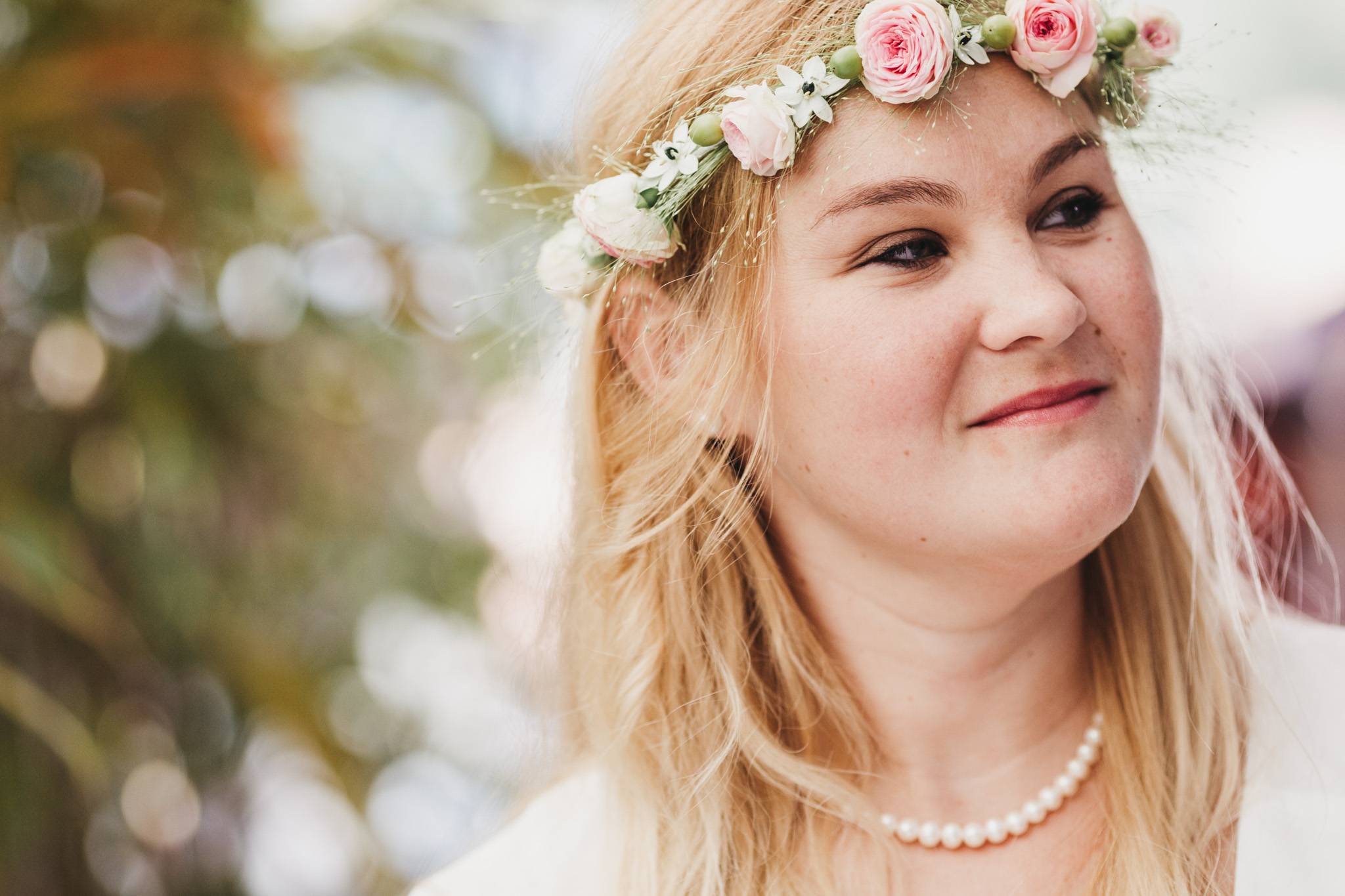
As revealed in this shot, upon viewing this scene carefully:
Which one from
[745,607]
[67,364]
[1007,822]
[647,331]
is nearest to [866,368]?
[647,331]

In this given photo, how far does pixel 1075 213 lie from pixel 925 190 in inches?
8.6

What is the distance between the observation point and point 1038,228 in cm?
134

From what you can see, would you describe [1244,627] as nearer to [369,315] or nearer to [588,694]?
[588,694]

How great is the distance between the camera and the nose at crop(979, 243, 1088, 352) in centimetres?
122

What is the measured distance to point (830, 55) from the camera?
52.8 inches

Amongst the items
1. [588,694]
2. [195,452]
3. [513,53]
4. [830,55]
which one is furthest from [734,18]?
[195,452]

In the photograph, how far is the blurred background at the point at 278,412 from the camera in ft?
8.32

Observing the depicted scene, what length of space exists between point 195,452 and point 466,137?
38.9 inches

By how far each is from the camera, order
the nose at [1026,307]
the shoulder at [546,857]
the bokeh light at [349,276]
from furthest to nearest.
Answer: the bokeh light at [349,276]
the shoulder at [546,857]
the nose at [1026,307]

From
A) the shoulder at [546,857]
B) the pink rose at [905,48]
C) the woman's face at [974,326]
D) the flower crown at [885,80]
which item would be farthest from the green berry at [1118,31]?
the shoulder at [546,857]

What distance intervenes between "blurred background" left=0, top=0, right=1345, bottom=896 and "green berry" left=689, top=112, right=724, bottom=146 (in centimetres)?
98

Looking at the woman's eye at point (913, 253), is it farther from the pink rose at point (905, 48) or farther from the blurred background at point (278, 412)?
the blurred background at point (278, 412)

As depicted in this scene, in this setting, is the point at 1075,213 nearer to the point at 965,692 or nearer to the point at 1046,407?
the point at 1046,407

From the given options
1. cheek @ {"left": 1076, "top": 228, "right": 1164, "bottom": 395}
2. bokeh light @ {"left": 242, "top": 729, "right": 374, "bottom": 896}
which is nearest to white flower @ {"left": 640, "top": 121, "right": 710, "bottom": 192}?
cheek @ {"left": 1076, "top": 228, "right": 1164, "bottom": 395}
